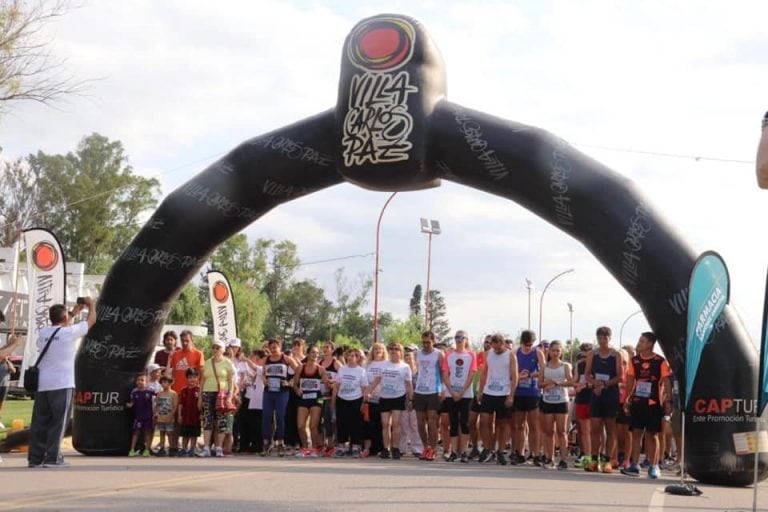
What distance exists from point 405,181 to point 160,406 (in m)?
4.86

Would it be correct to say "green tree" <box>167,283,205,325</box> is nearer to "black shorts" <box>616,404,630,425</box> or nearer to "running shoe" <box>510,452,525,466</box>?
"running shoe" <box>510,452,525,466</box>

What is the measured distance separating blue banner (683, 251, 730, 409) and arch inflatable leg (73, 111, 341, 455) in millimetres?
6019

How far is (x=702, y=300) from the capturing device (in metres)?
10.2

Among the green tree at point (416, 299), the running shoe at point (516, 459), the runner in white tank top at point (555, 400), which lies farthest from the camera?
the green tree at point (416, 299)

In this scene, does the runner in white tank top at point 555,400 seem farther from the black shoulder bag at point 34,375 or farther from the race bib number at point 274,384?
the black shoulder bag at point 34,375

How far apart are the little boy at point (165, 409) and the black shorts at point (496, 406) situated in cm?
454

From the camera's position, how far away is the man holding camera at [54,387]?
11.6 m

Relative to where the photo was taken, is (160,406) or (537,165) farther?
(160,406)

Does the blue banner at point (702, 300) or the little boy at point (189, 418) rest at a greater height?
the blue banner at point (702, 300)

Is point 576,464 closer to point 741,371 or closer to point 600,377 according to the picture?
point 600,377

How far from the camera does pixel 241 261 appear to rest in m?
87.7

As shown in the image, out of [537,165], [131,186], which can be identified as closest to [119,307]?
[537,165]

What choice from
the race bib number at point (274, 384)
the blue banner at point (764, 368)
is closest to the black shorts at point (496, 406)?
the race bib number at point (274, 384)

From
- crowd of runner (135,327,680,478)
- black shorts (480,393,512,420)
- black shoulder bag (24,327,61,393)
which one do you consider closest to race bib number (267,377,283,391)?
crowd of runner (135,327,680,478)
